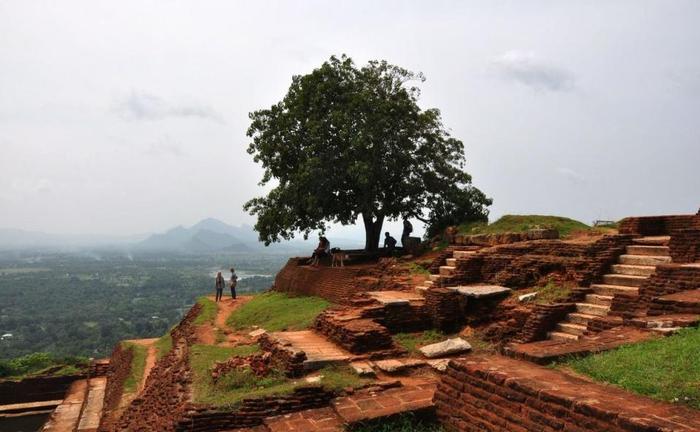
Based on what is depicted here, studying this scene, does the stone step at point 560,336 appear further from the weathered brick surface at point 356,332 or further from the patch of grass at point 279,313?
the patch of grass at point 279,313

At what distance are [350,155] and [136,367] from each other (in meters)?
9.70

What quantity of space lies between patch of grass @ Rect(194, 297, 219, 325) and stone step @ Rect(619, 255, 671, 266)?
12.3 meters

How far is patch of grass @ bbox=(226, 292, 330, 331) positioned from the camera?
13.5m

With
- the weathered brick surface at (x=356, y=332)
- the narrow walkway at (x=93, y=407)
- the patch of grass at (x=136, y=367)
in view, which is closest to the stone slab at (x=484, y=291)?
the weathered brick surface at (x=356, y=332)

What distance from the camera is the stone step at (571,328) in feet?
27.0

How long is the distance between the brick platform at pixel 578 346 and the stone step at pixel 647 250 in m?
3.64

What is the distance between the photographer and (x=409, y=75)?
20234 mm

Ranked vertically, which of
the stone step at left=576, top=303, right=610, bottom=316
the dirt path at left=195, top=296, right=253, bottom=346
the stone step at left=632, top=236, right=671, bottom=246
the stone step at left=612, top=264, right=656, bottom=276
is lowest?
the dirt path at left=195, top=296, right=253, bottom=346

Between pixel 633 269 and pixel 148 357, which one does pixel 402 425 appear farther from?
pixel 148 357

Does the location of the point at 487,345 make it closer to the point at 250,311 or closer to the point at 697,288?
the point at 697,288

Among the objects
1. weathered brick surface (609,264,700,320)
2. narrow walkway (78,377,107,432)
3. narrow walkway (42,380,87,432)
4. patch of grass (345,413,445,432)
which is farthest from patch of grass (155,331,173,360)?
weathered brick surface (609,264,700,320)

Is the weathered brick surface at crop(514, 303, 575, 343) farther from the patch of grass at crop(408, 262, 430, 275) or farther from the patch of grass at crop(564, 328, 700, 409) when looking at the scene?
the patch of grass at crop(408, 262, 430, 275)

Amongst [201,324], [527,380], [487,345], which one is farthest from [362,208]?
[527,380]

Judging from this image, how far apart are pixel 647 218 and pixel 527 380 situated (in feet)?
25.4
